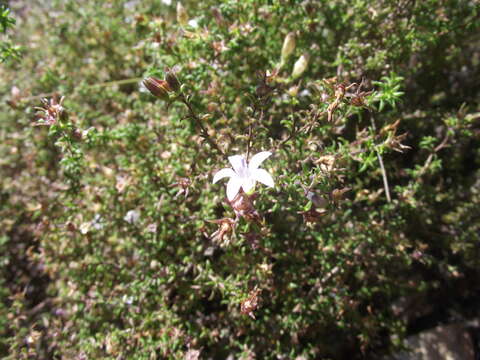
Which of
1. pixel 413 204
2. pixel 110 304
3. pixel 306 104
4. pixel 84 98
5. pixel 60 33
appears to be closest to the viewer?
pixel 413 204

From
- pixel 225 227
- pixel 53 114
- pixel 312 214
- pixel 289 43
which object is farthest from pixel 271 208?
pixel 53 114

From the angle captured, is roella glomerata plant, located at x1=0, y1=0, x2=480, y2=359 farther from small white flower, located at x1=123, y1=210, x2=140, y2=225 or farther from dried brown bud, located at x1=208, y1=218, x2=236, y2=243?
dried brown bud, located at x1=208, y1=218, x2=236, y2=243

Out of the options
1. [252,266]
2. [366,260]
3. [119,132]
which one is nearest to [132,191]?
[119,132]

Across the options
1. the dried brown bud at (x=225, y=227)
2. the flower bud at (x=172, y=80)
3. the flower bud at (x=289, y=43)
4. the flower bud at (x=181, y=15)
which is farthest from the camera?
the flower bud at (x=181, y=15)

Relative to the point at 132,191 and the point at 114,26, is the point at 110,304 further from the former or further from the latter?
the point at 114,26

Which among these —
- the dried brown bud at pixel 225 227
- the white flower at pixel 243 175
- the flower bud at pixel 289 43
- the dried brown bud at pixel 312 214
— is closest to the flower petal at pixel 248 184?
the white flower at pixel 243 175

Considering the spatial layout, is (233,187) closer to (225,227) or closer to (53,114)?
(225,227)

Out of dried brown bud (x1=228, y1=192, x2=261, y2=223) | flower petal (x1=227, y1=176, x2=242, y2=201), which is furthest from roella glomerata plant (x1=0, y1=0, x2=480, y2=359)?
flower petal (x1=227, y1=176, x2=242, y2=201)

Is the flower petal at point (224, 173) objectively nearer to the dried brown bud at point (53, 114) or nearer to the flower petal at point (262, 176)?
the flower petal at point (262, 176)
